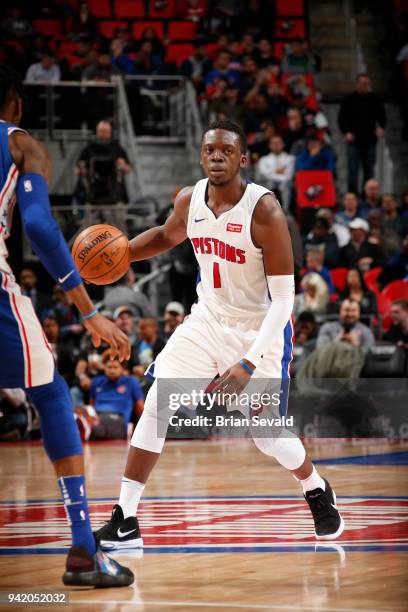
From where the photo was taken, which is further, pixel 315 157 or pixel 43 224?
pixel 315 157

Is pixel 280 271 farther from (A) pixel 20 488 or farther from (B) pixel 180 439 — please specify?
(B) pixel 180 439

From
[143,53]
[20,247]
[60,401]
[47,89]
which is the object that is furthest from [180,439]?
[60,401]

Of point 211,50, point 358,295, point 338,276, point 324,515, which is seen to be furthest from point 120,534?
point 211,50

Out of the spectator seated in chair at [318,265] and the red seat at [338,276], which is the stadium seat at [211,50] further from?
the spectator seated in chair at [318,265]

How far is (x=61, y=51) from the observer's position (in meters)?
17.0

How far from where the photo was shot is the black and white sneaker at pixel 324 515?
17.7 feet

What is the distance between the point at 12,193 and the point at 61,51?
44.0 feet

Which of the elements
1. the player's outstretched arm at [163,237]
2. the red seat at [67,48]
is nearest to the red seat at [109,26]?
the red seat at [67,48]

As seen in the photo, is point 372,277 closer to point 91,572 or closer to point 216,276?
point 216,276

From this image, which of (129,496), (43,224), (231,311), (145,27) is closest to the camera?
(43,224)

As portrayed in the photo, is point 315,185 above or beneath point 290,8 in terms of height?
beneath

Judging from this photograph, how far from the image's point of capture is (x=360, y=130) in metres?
15.9

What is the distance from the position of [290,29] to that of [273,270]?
568 inches

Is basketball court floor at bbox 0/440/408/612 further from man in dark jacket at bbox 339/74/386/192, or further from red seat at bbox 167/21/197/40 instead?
red seat at bbox 167/21/197/40
